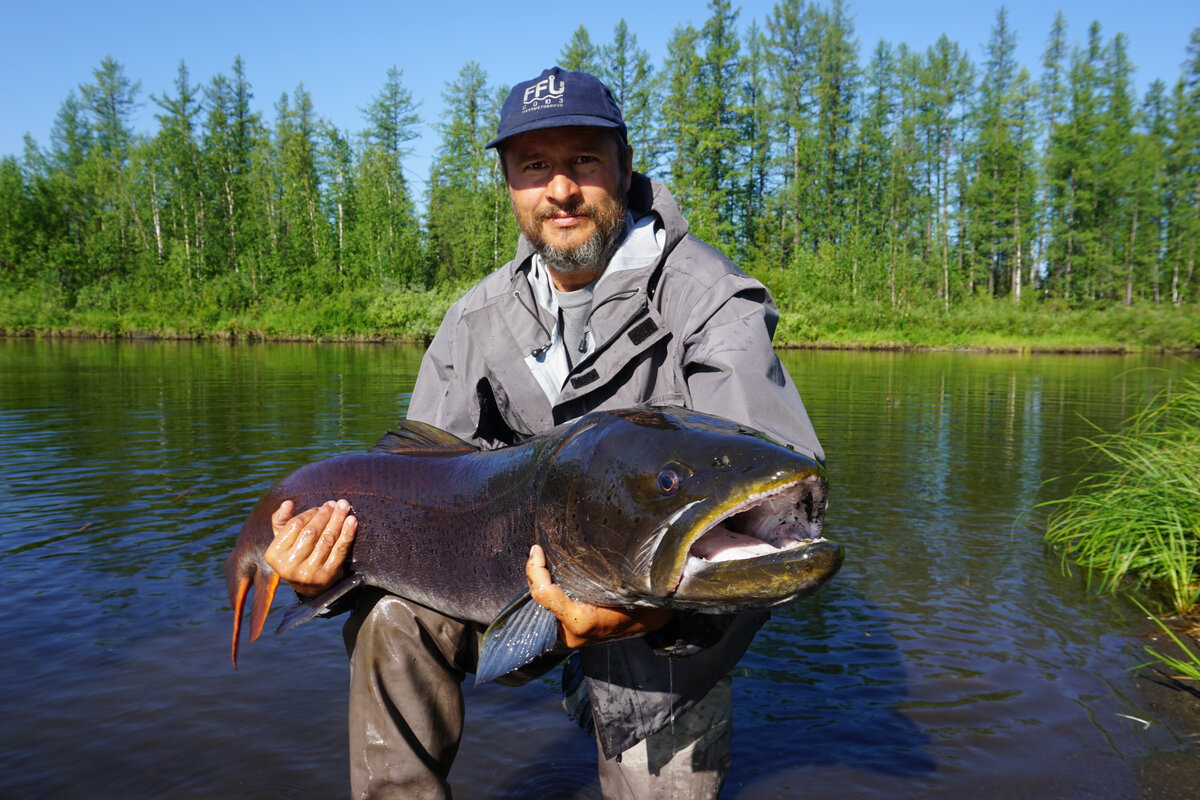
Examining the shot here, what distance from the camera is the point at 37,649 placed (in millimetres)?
4328

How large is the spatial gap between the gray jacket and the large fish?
0.44 meters

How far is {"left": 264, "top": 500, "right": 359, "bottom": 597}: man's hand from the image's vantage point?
258cm

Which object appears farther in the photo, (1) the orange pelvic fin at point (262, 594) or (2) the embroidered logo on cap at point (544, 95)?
(2) the embroidered logo on cap at point (544, 95)

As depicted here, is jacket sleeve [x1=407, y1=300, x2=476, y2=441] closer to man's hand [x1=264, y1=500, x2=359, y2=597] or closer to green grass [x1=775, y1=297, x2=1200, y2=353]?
man's hand [x1=264, y1=500, x2=359, y2=597]

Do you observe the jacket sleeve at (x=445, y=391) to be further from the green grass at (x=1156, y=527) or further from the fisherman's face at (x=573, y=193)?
the green grass at (x=1156, y=527)

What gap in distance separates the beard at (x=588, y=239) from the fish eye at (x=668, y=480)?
1646 millimetres

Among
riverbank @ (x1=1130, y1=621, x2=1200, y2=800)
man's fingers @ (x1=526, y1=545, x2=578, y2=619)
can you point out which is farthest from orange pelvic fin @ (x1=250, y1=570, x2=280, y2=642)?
riverbank @ (x1=1130, y1=621, x2=1200, y2=800)

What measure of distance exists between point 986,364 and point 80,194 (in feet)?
154

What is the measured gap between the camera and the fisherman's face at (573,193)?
3.19m

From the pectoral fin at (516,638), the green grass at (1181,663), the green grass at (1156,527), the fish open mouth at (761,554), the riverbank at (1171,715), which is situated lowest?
the riverbank at (1171,715)

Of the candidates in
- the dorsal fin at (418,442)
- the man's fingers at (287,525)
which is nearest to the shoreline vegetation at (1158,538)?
the dorsal fin at (418,442)

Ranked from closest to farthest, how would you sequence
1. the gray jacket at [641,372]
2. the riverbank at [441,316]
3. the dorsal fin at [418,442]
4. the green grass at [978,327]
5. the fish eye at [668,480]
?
the fish eye at [668,480], the gray jacket at [641,372], the dorsal fin at [418,442], the green grass at [978,327], the riverbank at [441,316]

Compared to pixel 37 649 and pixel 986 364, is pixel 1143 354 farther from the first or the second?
pixel 37 649

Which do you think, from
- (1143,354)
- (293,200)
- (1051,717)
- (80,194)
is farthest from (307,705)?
(80,194)
